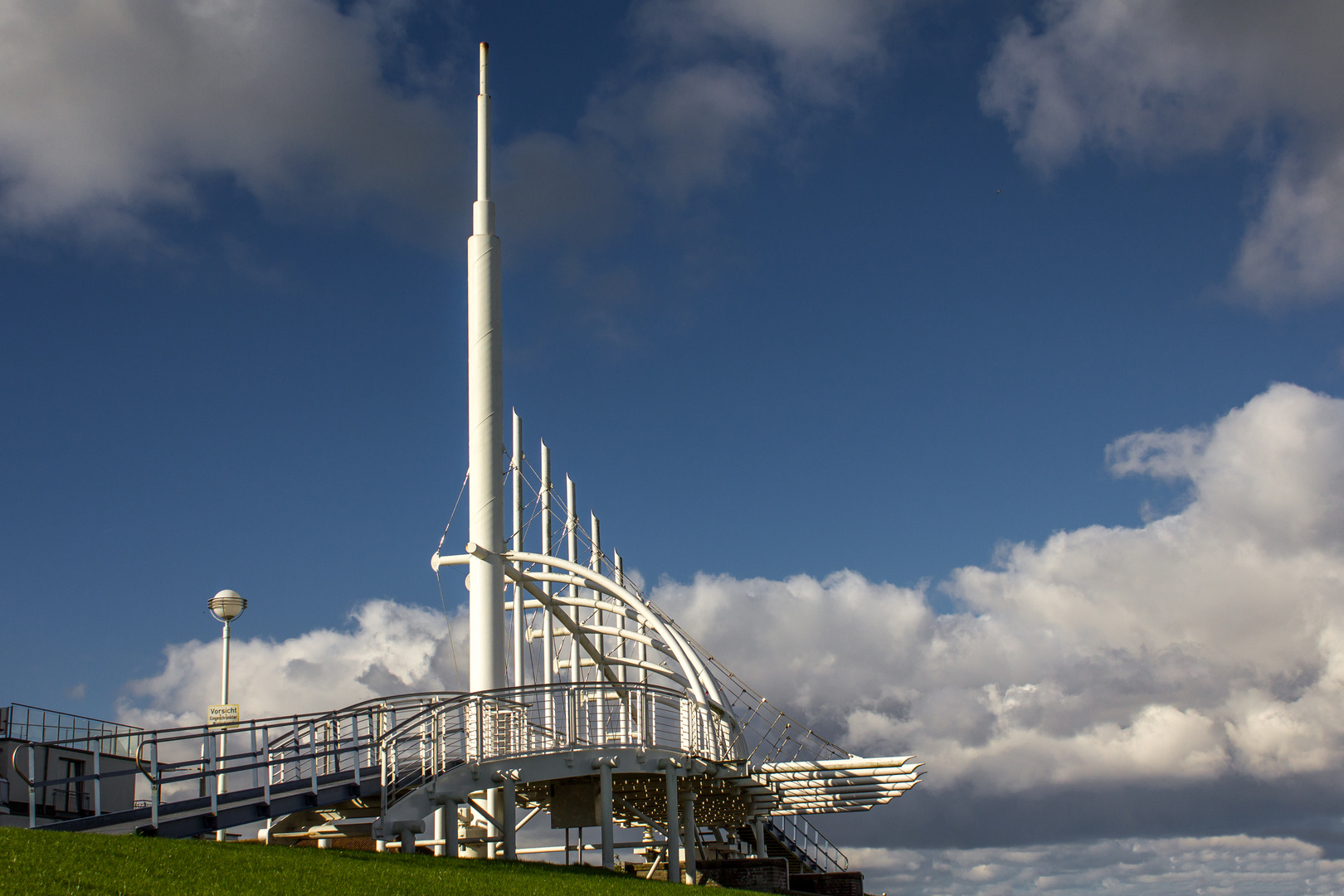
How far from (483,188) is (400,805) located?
1906 centimetres

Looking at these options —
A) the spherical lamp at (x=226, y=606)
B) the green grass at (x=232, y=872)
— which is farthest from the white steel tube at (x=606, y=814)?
the spherical lamp at (x=226, y=606)

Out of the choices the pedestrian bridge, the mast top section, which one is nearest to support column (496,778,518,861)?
the pedestrian bridge

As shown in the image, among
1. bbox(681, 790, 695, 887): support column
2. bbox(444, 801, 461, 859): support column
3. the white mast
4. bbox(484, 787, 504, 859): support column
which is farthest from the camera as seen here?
the white mast

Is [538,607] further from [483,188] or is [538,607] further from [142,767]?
[142,767]

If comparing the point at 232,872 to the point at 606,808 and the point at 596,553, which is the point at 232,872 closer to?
the point at 606,808

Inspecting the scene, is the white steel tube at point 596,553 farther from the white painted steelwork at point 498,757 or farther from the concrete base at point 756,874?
the concrete base at point 756,874

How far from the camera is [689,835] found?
83.1ft

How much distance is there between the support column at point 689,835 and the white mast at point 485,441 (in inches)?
241

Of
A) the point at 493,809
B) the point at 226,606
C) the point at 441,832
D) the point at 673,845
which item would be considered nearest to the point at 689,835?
the point at 673,845

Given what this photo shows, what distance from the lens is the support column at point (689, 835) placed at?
24.8m

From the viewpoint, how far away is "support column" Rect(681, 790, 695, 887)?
81.3 feet

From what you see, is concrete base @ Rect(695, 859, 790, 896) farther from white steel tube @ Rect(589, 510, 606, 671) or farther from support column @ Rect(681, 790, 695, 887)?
white steel tube @ Rect(589, 510, 606, 671)

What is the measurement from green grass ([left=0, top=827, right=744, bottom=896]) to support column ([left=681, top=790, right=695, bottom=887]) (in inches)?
282

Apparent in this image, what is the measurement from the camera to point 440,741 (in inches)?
821
